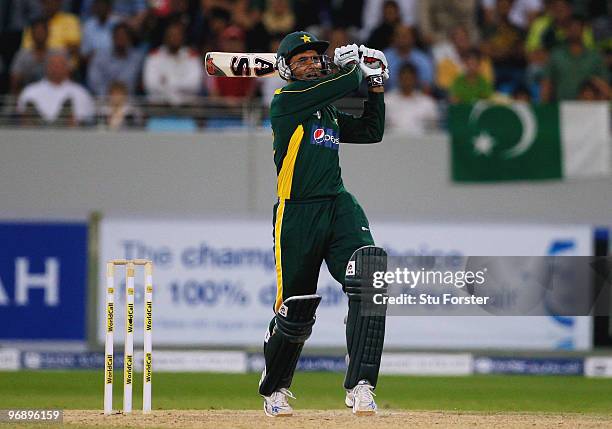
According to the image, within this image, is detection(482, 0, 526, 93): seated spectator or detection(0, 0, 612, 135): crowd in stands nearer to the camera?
detection(0, 0, 612, 135): crowd in stands

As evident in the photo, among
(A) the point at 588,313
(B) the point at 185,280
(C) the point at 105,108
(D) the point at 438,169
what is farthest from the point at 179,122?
(A) the point at 588,313

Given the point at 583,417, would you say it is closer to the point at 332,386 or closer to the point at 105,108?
the point at 332,386

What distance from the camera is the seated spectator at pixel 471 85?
13.8 metres

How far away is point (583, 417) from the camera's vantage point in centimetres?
773

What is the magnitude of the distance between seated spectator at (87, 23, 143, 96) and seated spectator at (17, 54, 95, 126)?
1.06 feet

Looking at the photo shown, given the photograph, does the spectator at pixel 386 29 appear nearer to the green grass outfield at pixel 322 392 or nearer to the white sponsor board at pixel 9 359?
the green grass outfield at pixel 322 392

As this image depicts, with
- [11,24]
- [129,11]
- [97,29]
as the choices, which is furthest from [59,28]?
[129,11]

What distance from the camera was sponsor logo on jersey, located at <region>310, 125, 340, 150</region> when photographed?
7.19 meters

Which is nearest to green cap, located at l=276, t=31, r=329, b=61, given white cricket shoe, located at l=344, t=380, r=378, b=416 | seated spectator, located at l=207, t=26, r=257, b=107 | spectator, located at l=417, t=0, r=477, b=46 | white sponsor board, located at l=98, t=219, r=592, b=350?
white cricket shoe, located at l=344, t=380, r=378, b=416

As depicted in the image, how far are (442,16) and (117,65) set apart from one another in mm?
3743

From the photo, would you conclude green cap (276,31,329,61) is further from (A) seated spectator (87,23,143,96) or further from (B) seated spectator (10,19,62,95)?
(B) seated spectator (10,19,62,95)

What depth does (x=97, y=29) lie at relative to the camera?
1425 cm

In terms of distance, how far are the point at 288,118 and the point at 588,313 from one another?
5.76 metres

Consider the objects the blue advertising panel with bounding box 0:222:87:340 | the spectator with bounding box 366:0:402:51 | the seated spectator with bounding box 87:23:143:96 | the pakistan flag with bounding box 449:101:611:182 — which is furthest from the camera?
the spectator with bounding box 366:0:402:51
